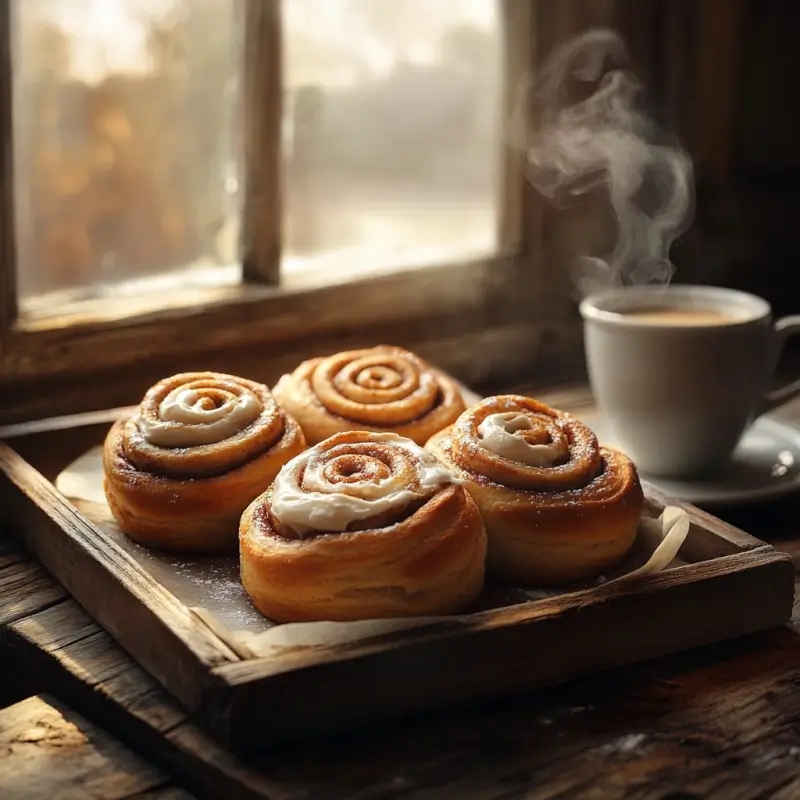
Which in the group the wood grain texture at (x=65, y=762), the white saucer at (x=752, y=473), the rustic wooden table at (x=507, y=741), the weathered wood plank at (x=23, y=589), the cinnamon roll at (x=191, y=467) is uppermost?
the cinnamon roll at (x=191, y=467)

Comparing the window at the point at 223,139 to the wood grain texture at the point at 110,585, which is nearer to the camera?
the wood grain texture at the point at 110,585

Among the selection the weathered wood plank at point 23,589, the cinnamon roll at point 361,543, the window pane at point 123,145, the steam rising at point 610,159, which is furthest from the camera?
the steam rising at point 610,159

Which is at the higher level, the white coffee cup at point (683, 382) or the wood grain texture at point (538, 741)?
the white coffee cup at point (683, 382)

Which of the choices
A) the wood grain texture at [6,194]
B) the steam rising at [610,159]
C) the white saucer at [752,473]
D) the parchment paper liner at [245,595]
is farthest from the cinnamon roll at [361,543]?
the steam rising at [610,159]

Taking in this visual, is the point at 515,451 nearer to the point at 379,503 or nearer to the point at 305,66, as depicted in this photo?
the point at 379,503

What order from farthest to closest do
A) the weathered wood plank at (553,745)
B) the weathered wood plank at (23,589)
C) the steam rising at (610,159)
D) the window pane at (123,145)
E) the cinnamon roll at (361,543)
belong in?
the steam rising at (610,159)
the window pane at (123,145)
the weathered wood plank at (23,589)
the cinnamon roll at (361,543)
the weathered wood plank at (553,745)

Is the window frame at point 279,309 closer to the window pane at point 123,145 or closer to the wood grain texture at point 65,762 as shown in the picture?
the window pane at point 123,145

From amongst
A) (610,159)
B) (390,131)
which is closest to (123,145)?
(390,131)
